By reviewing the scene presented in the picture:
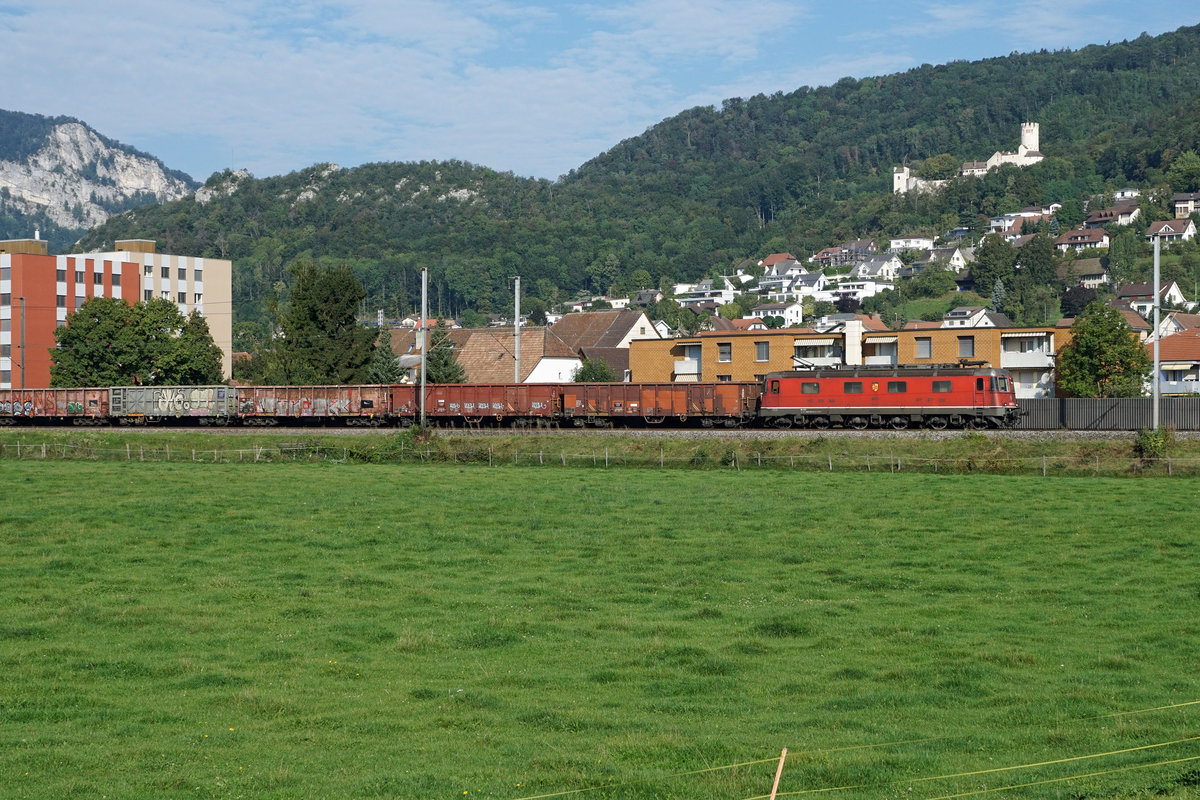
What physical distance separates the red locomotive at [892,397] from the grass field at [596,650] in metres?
22.9

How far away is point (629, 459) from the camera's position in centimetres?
5472

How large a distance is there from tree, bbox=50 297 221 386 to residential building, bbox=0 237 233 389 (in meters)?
10.5

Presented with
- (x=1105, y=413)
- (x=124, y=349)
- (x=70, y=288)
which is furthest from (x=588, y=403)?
(x=70, y=288)

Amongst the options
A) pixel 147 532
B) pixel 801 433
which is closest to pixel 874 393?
pixel 801 433

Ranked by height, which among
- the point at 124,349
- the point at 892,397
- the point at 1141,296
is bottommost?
the point at 892,397

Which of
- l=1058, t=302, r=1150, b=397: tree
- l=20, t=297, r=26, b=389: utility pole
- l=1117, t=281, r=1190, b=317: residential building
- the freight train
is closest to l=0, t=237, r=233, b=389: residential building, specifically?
l=20, t=297, r=26, b=389: utility pole

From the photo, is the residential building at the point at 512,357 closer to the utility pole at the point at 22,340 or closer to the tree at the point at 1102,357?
the utility pole at the point at 22,340

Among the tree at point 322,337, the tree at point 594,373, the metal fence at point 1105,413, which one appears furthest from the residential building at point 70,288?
the metal fence at point 1105,413

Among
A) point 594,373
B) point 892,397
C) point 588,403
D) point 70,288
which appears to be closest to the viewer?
point 892,397

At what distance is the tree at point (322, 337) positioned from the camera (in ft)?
284

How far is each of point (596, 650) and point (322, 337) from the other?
238 ft

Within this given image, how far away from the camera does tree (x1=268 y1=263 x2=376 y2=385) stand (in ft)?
284

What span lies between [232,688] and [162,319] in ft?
278

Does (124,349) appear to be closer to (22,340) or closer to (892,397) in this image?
(22,340)
